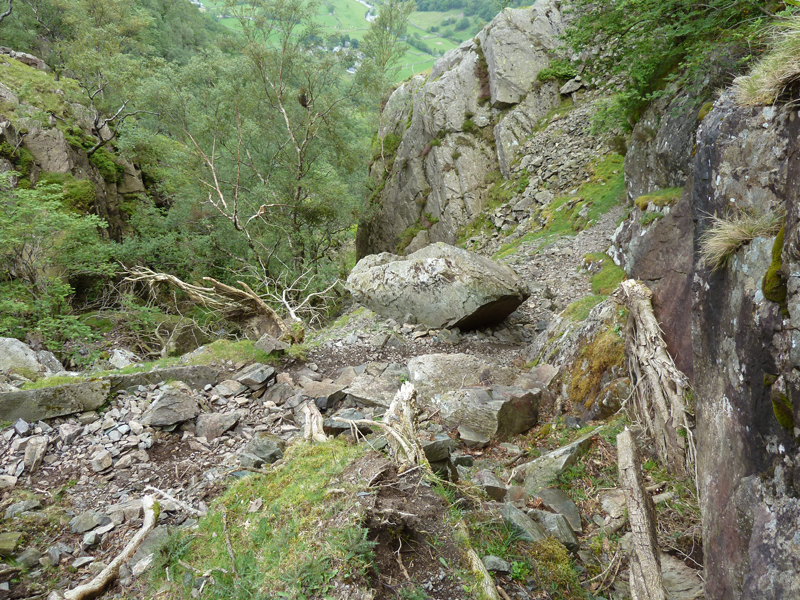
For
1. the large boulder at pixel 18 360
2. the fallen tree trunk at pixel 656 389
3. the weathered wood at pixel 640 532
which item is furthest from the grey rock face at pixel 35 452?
the fallen tree trunk at pixel 656 389

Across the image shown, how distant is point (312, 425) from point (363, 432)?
80 centimetres

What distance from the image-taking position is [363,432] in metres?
6.14

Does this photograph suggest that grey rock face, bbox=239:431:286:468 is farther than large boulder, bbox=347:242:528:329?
No

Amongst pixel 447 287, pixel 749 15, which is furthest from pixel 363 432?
pixel 749 15

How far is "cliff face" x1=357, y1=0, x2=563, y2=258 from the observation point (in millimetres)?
22578

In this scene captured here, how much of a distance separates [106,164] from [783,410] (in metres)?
24.7

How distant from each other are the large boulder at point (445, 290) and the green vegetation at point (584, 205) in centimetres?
637

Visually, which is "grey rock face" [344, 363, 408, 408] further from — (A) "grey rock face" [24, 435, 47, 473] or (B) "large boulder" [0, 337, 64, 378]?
(B) "large boulder" [0, 337, 64, 378]

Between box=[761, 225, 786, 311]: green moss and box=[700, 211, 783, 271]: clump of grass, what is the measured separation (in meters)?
0.20

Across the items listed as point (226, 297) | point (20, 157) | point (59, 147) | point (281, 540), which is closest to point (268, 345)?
point (226, 297)

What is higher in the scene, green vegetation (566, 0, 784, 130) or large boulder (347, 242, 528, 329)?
green vegetation (566, 0, 784, 130)

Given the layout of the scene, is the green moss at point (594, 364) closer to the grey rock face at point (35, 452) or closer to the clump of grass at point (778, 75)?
the clump of grass at point (778, 75)

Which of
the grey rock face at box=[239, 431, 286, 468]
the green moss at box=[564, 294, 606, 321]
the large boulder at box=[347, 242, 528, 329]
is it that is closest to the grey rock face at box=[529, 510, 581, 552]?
the grey rock face at box=[239, 431, 286, 468]

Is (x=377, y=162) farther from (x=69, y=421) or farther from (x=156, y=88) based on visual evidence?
(x=69, y=421)
